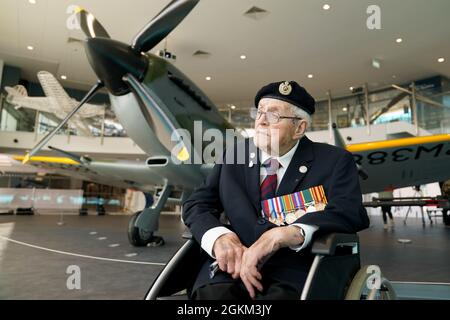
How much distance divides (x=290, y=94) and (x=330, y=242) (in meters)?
0.71

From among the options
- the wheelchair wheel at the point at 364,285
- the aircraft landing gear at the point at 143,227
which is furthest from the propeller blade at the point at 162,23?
the wheelchair wheel at the point at 364,285

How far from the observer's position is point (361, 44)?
956 centimetres

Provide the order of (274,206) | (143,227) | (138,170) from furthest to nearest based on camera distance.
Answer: (138,170) < (143,227) < (274,206)

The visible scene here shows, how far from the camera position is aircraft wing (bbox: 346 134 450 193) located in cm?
392

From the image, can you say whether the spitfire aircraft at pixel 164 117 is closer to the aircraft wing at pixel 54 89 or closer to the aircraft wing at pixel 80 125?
the aircraft wing at pixel 54 89

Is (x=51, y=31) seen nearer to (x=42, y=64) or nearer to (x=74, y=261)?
(x=42, y=64)

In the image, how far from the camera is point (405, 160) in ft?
14.1

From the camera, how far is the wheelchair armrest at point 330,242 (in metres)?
0.95

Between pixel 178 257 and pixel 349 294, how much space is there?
2.33 ft

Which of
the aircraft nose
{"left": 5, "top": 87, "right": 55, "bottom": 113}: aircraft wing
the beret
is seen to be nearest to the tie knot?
the beret

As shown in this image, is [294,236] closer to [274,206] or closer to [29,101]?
[274,206]

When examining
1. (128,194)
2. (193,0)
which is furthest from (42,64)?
(193,0)

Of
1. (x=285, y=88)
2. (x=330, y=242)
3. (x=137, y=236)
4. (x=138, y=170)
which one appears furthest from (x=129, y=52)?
(x=330, y=242)

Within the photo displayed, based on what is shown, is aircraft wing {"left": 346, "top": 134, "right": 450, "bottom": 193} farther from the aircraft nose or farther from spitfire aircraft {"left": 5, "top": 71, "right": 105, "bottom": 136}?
spitfire aircraft {"left": 5, "top": 71, "right": 105, "bottom": 136}
